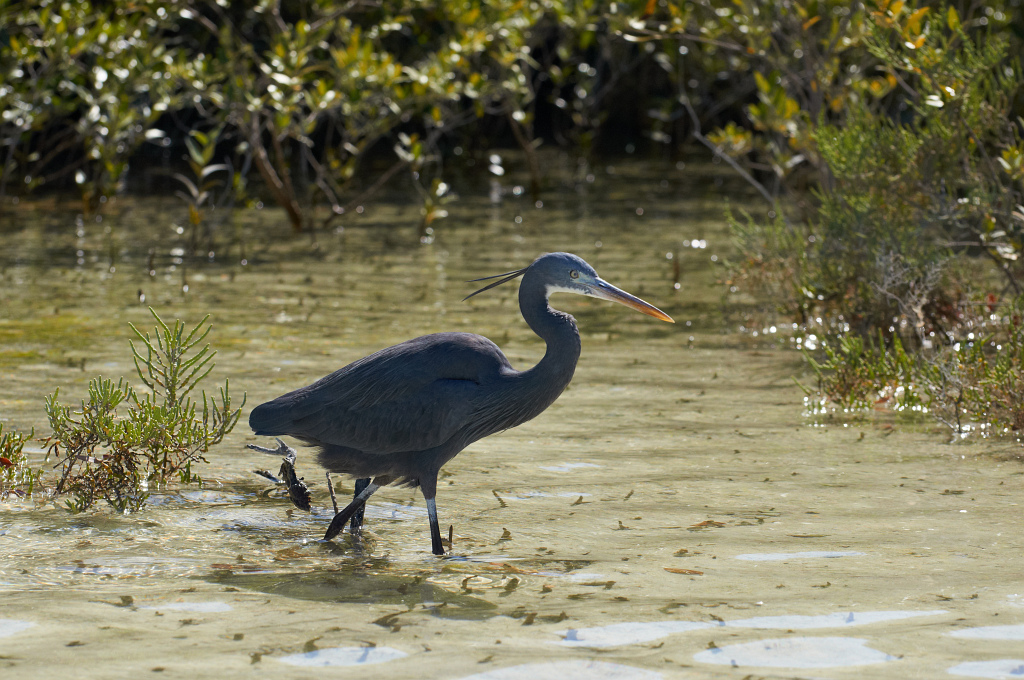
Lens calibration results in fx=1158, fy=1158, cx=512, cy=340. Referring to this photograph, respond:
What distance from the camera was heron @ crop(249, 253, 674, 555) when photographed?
4.57 metres

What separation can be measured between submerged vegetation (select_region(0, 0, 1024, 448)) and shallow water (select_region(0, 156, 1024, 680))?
→ 641mm

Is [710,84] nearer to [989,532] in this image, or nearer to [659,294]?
[659,294]

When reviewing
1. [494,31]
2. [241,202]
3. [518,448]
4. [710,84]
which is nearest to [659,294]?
[518,448]

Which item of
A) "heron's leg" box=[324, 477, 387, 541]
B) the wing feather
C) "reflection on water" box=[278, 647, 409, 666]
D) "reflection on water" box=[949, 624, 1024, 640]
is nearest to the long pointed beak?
the wing feather

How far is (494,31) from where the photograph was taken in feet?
44.1

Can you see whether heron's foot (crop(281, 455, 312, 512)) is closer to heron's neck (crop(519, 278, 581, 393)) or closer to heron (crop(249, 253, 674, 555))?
heron (crop(249, 253, 674, 555))

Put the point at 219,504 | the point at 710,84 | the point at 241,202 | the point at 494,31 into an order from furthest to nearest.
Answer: the point at 710,84
the point at 241,202
the point at 494,31
the point at 219,504

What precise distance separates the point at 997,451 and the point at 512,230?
7.73 meters

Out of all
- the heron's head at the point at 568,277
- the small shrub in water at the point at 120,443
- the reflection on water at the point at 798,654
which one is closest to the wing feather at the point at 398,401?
the heron's head at the point at 568,277

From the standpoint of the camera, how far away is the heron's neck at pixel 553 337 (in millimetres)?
4570

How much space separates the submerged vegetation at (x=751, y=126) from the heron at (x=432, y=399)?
0.94 m

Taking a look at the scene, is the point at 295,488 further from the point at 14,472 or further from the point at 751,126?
the point at 751,126

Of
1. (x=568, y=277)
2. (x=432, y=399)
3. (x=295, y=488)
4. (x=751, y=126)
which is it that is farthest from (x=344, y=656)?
(x=751, y=126)

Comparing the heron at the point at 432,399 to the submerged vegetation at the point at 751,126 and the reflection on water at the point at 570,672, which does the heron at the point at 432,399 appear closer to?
the submerged vegetation at the point at 751,126
